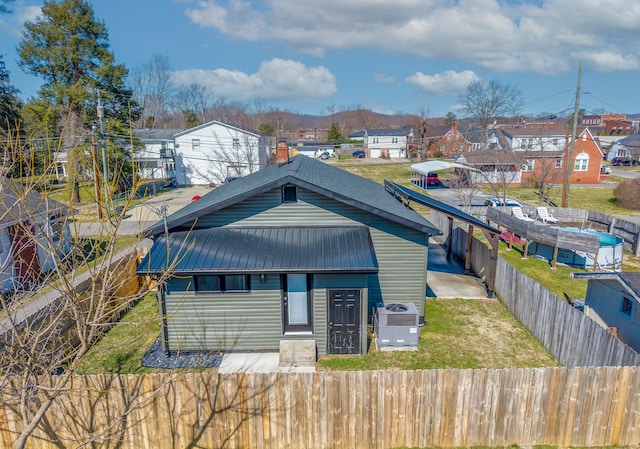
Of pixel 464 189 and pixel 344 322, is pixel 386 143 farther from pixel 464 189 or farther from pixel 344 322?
pixel 344 322

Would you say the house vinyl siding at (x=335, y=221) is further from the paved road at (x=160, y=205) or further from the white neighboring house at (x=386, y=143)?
the white neighboring house at (x=386, y=143)

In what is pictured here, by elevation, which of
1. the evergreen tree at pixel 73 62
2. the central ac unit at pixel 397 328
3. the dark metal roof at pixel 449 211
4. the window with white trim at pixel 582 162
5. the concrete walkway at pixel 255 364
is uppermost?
the evergreen tree at pixel 73 62

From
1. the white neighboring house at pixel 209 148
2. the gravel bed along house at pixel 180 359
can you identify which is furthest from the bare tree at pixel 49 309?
the white neighboring house at pixel 209 148

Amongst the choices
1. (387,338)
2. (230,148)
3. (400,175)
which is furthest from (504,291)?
(400,175)

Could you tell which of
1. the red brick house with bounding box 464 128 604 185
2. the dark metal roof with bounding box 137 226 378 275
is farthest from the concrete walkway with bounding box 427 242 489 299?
the red brick house with bounding box 464 128 604 185

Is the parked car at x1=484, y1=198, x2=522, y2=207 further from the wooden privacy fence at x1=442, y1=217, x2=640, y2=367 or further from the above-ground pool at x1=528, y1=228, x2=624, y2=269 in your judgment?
the wooden privacy fence at x1=442, y1=217, x2=640, y2=367

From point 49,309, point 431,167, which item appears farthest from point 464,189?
point 49,309

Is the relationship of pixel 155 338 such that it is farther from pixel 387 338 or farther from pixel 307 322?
pixel 387 338
